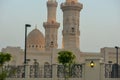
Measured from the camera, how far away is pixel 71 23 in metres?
71.4

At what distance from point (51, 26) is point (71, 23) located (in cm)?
1025

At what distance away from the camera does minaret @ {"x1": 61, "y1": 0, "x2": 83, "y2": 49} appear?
70562 mm

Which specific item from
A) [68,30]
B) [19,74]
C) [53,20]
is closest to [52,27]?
[53,20]

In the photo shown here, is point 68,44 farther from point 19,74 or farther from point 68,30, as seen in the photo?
point 19,74

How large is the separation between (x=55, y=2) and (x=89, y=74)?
2319 inches

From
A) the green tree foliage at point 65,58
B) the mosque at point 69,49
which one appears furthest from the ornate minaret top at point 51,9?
the green tree foliage at point 65,58

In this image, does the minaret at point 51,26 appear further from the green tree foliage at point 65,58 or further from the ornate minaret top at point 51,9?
the green tree foliage at point 65,58

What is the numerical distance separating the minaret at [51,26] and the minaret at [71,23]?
8306 mm

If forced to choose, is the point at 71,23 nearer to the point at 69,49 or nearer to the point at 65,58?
the point at 69,49

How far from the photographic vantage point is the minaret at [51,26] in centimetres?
7981

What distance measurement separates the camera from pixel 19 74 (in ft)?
83.4

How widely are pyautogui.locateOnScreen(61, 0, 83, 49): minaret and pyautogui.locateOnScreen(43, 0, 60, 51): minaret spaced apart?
27.3ft

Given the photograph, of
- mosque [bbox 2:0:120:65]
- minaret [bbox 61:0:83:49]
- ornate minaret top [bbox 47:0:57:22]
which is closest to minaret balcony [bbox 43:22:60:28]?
ornate minaret top [bbox 47:0:57:22]

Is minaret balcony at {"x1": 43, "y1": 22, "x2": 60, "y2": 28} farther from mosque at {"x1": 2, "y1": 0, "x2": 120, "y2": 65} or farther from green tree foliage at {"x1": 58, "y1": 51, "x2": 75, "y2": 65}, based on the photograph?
green tree foliage at {"x1": 58, "y1": 51, "x2": 75, "y2": 65}
